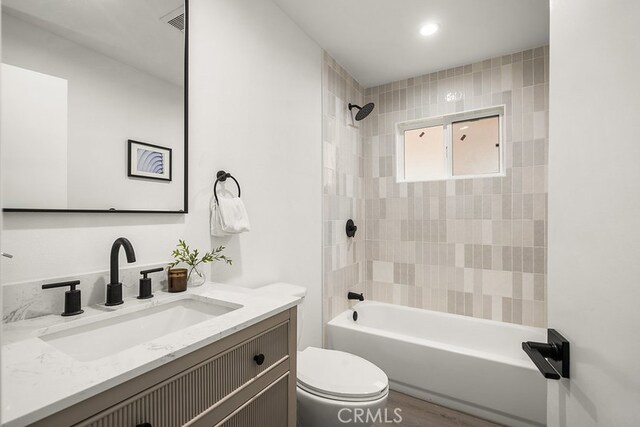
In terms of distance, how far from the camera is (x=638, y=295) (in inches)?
19.7

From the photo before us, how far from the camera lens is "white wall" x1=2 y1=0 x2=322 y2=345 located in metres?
1.06

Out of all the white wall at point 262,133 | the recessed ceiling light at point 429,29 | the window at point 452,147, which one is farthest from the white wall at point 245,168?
the window at point 452,147

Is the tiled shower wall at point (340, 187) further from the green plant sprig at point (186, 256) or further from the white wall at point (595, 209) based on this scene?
the white wall at point (595, 209)

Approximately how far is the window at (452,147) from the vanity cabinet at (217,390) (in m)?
2.28

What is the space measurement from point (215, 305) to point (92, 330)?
1.24 feet

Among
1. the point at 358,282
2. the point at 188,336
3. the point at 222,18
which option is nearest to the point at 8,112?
the point at 188,336

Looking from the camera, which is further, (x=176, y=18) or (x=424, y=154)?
(x=424, y=154)

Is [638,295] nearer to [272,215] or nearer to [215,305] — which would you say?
[215,305]

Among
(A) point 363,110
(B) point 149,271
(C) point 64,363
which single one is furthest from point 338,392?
(A) point 363,110

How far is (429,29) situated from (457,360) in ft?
7.57

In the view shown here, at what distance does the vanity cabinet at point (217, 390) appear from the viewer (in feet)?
2.11

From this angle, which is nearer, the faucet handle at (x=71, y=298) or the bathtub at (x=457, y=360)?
the faucet handle at (x=71, y=298)

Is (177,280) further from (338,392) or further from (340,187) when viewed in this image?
(340,187)

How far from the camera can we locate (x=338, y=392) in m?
1.45
